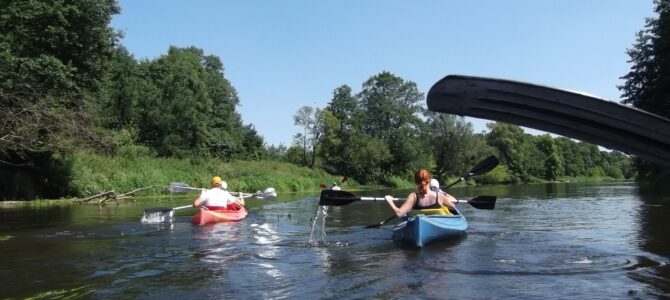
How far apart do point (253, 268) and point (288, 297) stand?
1.98 metres

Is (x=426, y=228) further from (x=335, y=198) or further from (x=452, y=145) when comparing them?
(x=452, y=145)

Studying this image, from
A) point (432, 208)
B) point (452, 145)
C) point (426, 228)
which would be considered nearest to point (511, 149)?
point (452, 145)

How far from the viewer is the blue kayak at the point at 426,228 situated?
389 inches

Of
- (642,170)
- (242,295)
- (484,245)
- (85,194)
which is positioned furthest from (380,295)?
(642,170)

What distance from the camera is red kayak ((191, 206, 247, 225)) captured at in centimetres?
1430

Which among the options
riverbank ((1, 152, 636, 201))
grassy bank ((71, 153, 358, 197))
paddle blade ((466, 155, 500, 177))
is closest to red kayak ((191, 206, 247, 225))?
riverbank ((1, 152, 636, 201))

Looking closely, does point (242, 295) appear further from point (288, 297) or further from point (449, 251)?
point (449, 251)

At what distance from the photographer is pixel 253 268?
809cm

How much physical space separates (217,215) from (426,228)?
6.74 metres

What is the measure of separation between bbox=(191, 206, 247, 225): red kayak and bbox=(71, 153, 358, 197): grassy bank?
43.2 feet

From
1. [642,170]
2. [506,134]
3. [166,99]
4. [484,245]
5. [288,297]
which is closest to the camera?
[288,297]

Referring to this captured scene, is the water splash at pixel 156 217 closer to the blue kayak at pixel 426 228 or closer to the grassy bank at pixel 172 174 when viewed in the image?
the blue kayak at pixel 426 228

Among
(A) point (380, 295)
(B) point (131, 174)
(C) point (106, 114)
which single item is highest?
(C) point (106, 114)

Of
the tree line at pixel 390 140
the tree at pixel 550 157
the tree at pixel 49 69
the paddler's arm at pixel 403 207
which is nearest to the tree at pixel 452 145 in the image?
the tree line at pixel 390 140
